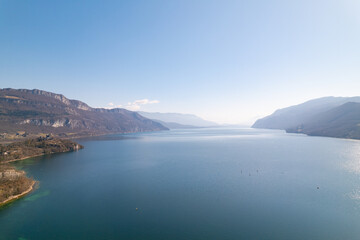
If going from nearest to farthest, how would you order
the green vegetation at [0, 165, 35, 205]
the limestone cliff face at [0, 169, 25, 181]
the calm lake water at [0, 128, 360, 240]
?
1. the calm lake water at [0, 128, 360, 240]
2. the green vegetation at [0, 165, 35, 205]
3. the limestone cliff face at [0, 169, 25, 181]

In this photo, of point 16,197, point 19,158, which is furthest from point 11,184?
point 19,158

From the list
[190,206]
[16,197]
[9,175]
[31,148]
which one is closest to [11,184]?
[16,197]

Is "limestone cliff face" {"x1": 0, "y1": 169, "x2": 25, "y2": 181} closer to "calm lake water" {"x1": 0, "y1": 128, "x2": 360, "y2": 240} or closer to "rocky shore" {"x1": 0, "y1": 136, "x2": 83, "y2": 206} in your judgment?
"rocky shore" {"x1": 0, "y1": 136, "x2": 83, "y2": 206}

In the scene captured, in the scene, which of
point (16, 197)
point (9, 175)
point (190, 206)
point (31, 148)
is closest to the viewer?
point (190, 206)

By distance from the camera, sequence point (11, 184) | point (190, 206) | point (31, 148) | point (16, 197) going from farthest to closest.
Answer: point (31, 148)
point (11, 184)
point (16, 197)
point (190, 206)

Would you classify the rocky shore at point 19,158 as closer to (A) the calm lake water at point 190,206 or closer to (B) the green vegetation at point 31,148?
(B) the green vegetation at point 31,148

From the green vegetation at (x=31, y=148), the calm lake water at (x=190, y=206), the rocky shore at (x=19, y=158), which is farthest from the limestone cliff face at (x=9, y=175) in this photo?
the green vegetation at (x=31, y=148)

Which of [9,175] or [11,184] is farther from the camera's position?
[9,175]

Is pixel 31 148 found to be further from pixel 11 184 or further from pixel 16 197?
pixel 16 197

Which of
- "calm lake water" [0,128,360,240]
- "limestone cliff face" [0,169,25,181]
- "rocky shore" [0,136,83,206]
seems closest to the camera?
"calm lake water" [0,128,360,240]

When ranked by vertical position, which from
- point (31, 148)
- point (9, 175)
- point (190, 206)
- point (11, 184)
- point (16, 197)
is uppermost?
point (31, 148)

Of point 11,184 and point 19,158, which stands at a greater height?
point 19,158

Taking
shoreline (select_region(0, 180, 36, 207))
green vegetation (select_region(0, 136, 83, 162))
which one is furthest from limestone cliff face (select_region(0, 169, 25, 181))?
green vegetation (select_region(0, 136, 83, 162))
